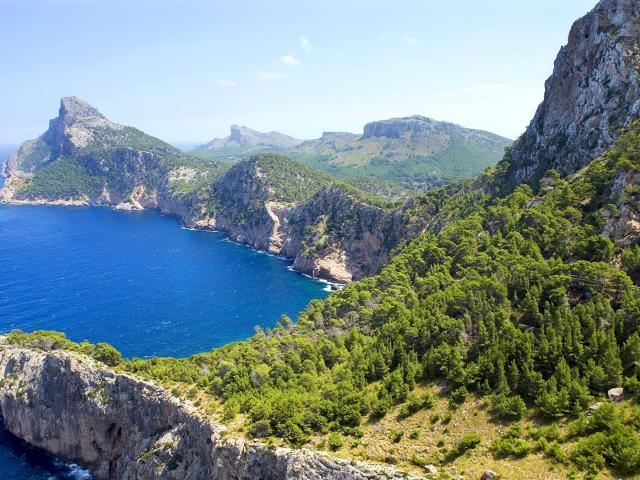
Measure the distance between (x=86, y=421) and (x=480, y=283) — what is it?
61505 millimetres

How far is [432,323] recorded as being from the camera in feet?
211

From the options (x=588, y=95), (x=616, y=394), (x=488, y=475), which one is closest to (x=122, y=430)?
(x=488, y=475)

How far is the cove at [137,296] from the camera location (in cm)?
10881

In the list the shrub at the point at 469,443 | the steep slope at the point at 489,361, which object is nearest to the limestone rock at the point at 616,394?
the steep slope at the point at 489,361

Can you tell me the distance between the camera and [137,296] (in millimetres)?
140500

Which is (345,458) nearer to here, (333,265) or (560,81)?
(560,81)

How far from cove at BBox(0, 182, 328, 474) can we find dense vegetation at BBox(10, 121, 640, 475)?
31.0 metres

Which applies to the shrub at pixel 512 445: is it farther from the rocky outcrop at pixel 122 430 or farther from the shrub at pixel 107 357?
the shrub at pixel 107 357

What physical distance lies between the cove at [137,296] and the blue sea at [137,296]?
23cm

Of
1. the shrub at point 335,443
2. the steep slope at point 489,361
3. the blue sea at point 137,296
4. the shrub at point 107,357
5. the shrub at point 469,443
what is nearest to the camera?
the steep slope at point 489,361

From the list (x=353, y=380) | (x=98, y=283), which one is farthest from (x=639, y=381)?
(x=98, y=283)

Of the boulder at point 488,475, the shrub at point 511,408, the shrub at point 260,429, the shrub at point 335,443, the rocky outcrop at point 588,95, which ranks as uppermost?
the rocky outcrop at point 588,95

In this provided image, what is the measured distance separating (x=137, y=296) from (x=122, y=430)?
74.6m

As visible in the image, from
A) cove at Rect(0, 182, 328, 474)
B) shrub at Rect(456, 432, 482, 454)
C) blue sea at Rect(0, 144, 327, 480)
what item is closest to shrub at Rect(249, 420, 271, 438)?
shrub at Rect(456, 432, 482, 454)
